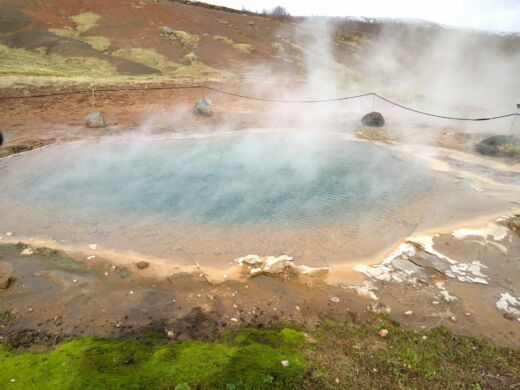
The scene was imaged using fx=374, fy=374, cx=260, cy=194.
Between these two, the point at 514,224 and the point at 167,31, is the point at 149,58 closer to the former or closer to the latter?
the point at 167,31

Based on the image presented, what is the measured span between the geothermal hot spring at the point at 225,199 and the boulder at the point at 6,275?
0.78 metres

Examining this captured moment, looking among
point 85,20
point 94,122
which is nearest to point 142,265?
point 94,122

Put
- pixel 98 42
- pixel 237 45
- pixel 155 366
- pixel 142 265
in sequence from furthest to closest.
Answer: pixel 237 45, pixel 98 42, pixel 142 265, pixel 155 366

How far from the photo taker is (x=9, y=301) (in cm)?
426

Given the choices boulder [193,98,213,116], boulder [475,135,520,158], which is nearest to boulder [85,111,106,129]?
boulder [193,98,213,116]


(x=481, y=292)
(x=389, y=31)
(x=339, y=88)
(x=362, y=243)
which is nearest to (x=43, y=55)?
(x=339, y=88)

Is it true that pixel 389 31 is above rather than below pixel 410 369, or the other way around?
above

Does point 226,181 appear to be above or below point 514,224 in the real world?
below

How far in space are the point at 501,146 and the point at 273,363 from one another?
9.15 metres

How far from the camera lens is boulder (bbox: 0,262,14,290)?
176 inches

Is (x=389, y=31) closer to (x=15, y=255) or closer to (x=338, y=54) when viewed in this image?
(x=338, y=54)

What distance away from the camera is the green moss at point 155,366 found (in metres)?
3.07

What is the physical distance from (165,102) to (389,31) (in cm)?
3630

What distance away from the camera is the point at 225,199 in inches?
273
